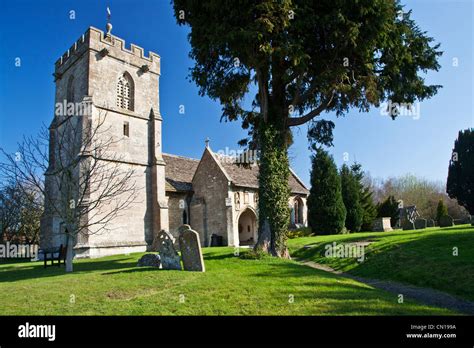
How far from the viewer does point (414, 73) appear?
48.0ft

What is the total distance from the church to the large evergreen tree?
10723 mm

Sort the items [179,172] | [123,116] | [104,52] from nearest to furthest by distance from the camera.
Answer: [104,52] → [123,116] → [179,172]

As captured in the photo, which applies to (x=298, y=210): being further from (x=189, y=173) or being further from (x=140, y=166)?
(x=140, y=166)

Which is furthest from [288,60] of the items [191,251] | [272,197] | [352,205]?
[352,205]

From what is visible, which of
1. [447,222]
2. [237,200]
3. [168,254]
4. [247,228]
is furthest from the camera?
[247,228]

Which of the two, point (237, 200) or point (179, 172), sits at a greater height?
point (179, 172)

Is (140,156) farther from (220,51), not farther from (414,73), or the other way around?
(414,73)

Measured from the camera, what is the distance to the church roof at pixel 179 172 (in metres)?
27.7

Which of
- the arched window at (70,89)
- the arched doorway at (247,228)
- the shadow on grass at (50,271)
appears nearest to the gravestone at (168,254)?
the shadow on grass at (50,271)

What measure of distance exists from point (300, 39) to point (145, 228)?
1746cm

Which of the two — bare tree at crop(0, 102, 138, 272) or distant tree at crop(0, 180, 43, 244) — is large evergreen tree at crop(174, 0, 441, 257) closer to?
bare tree at crop(0, 102, 138, 272)

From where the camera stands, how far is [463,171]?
35.0 metres

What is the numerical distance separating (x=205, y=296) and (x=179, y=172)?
23.3m
